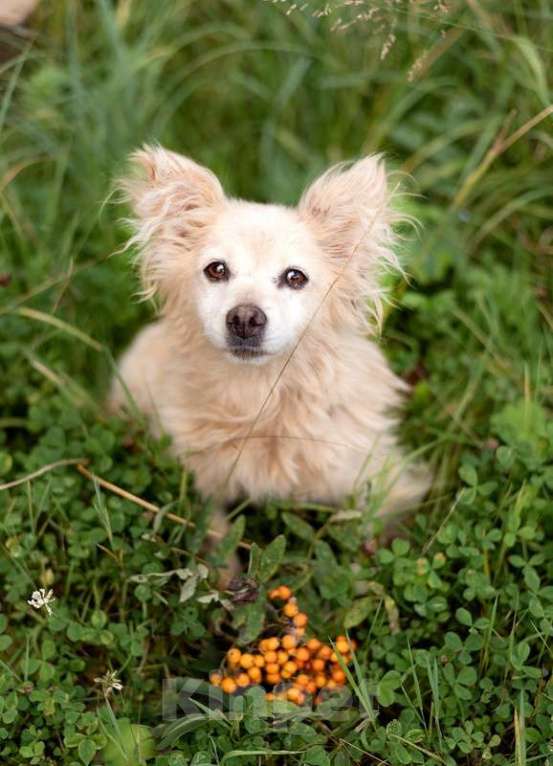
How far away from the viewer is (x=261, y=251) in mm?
2369

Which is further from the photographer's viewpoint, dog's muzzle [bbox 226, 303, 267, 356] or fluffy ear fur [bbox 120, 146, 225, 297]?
fluffy ear fur [bbox 120, 146, 225, 297]

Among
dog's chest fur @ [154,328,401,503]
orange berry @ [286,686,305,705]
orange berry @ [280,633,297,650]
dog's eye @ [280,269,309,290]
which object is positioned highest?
dog's eye @ [280,269,309,290]

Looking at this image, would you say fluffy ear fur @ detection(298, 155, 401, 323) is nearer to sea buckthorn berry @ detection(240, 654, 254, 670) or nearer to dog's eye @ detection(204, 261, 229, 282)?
dog's eye @ detection(204, 261, 229, 282)

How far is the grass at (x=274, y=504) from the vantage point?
2316mm

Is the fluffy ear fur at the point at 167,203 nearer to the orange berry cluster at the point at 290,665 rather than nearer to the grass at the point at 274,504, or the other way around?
the grass at the point at 274,504

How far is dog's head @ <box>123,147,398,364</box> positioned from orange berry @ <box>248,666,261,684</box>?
2.89 ft

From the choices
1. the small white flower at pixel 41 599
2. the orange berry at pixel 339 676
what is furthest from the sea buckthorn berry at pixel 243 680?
the small white flower at pixel 41 599

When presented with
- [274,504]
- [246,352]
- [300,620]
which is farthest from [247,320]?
[300,620]

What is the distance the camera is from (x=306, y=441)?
275 centimetres

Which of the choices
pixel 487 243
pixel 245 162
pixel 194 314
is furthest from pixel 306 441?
pixel 245 162

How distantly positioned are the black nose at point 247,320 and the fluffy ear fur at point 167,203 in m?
0.37

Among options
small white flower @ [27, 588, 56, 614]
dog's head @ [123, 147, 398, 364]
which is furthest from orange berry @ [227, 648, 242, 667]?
dog's head @ [123, 147, 398, 364]

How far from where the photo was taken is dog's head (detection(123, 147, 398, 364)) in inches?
92.8

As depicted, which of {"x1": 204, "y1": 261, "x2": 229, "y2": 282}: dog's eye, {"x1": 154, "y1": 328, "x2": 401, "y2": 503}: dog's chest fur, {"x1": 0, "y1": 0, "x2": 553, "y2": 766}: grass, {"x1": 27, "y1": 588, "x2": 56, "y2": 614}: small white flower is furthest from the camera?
{"x1": 154, "y1": 328, "x2": 401, "y2": 503}: dog's chest fur
